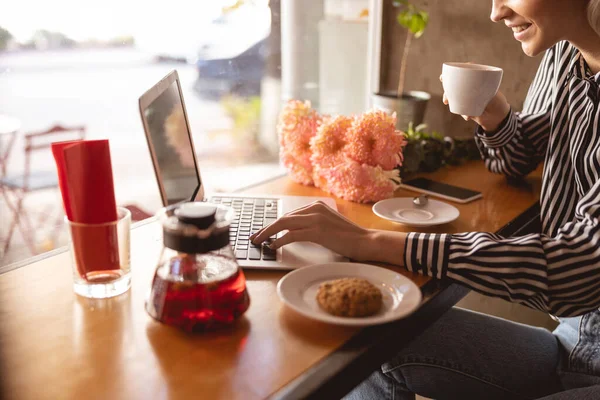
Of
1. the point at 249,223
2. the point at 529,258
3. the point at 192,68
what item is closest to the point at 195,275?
the point at 249,223

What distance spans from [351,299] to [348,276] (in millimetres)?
138

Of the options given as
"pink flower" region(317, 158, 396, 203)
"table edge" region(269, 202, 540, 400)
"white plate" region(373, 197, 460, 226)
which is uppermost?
"pink flower" region(317, 158, 396, 203)

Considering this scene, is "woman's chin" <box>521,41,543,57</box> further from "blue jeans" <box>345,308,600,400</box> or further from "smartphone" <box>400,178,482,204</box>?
"blue jeans" <box>345,308,600,400</box>

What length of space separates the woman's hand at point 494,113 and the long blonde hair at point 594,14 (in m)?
0.35

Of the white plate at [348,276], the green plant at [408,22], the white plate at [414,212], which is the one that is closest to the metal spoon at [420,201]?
the white plate at [414,212]

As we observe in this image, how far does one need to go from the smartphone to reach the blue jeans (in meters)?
0.35

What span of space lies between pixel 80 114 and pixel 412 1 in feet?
4.20

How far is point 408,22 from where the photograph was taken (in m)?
2.04

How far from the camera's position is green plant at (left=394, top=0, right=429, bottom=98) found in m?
2.04

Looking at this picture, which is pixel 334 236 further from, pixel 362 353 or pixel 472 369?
pixel 472 369

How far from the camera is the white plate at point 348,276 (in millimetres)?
875

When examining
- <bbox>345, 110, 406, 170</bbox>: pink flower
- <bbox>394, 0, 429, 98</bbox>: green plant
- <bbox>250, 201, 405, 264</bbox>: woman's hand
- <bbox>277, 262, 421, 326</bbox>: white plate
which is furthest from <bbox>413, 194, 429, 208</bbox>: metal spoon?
<bbox>394, 0, 429, 98</bbox>: green plant

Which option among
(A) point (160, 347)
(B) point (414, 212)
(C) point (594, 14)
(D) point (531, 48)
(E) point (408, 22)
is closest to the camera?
(A) point (160, 347)

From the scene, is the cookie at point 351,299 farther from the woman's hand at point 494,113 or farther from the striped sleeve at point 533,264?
the woman's hand at point 494,113
